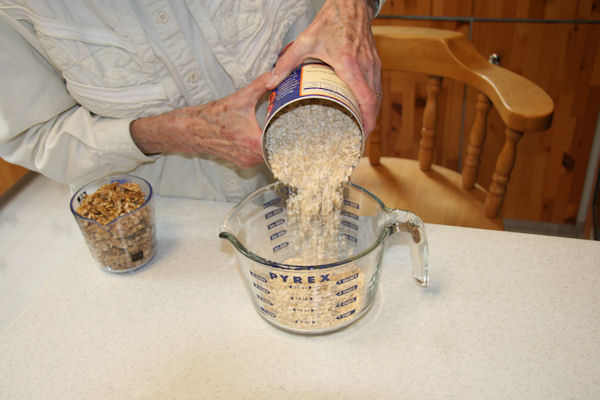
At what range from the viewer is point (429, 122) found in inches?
55.8

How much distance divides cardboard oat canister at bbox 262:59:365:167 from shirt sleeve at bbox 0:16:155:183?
0.39 metres

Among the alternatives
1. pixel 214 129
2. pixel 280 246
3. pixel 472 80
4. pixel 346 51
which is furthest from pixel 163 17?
pixel 472 80

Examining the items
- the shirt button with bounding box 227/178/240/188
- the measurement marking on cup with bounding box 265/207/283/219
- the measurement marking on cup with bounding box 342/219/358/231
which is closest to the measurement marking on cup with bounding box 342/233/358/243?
the measurement marking on cup with bounding box 342/219/358/231

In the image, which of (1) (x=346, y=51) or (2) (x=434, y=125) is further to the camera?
(2) (x=434, y=125)

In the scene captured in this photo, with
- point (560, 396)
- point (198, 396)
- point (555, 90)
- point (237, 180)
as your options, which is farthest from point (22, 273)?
point (555, 90)

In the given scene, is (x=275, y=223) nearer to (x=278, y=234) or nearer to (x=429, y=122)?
(x=278, y=234)

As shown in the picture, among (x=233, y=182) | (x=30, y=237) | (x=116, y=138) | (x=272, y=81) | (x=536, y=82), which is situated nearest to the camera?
(x=272, y=81)

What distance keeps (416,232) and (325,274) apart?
0.15 metres

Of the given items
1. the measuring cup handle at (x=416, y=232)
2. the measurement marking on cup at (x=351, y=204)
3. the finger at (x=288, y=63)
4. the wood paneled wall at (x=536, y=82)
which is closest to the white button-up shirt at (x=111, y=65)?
the finger at (x=288, y=63)

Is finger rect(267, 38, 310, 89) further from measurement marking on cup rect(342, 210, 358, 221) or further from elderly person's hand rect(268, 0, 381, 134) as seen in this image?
measurement marking on cup rect(342, 210, 358, 221)

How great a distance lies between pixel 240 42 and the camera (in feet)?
3.25

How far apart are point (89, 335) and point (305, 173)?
413mm

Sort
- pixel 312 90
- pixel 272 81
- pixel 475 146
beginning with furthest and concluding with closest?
pixel 475 146 < pixel 272 81 < pixel 312 90

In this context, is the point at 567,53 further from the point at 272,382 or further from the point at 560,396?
the point at 272,382
